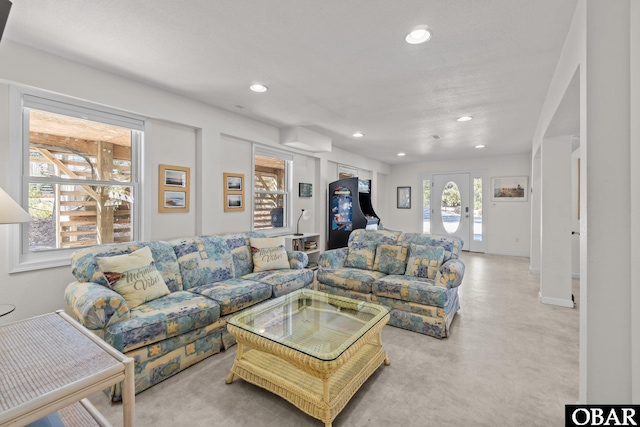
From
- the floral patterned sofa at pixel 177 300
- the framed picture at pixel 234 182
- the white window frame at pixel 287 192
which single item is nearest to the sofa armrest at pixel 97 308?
the floral patterned sofa at pixel 177 300

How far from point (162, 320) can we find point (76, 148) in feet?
Answer: 6.03

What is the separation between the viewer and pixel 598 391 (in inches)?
53.4

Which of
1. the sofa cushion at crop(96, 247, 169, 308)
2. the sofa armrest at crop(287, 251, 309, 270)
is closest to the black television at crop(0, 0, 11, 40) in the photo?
the sofa cushion at crop(96, 247, 169, 308)

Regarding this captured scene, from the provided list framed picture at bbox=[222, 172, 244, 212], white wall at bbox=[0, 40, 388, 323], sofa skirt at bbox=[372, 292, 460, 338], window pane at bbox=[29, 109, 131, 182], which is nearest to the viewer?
white wall at bbox=[0, 40, 388, 323]

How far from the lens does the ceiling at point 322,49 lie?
1.72m

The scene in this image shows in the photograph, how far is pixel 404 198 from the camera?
805 cm

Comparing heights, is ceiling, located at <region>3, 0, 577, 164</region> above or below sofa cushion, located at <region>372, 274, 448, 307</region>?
above

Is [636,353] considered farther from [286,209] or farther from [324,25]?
[286,209]

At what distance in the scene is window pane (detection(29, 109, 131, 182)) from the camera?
2357 millimetres

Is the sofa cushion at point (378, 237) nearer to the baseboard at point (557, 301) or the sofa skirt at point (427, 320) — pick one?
the sofa skirt at point (427, 320)

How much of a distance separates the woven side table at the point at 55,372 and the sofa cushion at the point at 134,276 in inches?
25.4

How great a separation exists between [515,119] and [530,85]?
1.23 metres

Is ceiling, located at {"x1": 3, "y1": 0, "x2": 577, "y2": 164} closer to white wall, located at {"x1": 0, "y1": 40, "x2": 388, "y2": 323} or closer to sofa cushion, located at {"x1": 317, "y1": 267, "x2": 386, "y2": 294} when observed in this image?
white wall, located at {"x1": 0, "y1": 40, "x2": 388, "y2": 323}

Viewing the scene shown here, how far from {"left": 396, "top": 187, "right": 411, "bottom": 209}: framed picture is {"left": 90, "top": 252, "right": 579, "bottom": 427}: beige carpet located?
17.4 ft
